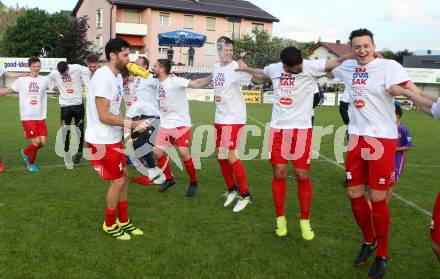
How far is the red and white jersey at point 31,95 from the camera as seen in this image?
881 cm

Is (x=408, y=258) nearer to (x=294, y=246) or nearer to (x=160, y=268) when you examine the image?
(x=294, y=246)

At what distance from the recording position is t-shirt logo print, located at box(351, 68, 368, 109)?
4.54m

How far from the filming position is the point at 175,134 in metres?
7.58

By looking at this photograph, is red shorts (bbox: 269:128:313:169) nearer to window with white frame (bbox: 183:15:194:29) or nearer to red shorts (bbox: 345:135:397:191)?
red shorts (bbox: 345:135:397:191)

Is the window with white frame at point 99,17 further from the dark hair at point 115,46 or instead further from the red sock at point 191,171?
the dark hair at point 115,46

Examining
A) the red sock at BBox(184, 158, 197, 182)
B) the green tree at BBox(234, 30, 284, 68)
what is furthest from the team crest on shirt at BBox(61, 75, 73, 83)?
the green tree at BBox(234, 30, 284, 68)

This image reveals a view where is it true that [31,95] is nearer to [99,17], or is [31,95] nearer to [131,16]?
[131,16]

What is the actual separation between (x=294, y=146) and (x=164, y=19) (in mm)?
48194

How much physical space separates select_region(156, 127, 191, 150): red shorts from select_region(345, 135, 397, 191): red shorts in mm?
3506

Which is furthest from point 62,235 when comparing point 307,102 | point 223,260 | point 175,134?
point 307,102

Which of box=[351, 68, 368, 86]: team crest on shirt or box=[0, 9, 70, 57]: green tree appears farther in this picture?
box=[0, 9, 70, 57]: green tree

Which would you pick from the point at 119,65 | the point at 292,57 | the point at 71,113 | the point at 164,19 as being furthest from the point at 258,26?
the point at 119,65

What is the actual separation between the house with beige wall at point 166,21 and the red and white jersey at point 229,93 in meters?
41.3

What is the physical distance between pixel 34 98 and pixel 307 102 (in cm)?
586
